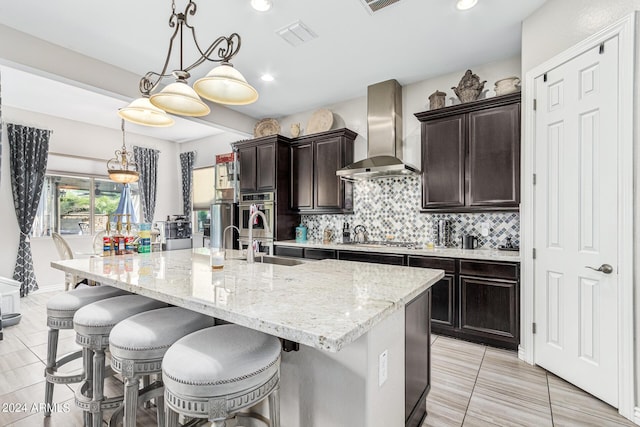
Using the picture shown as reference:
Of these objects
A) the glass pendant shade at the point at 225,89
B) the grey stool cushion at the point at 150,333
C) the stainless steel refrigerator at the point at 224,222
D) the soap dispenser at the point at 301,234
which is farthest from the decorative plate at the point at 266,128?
the grey stool cushion at the point at 150,333

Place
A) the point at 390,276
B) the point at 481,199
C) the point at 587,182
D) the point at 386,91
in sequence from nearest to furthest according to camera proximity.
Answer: the point at 390,276
the point at 587,182
the point at 481,199
the point at 386,91

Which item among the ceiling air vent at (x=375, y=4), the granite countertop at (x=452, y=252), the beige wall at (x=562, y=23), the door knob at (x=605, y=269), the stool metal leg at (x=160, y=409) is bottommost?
the stool metal leg at (x=160, y=409)

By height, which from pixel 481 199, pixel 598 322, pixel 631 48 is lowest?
pixel 598 322

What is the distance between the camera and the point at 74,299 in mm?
2004

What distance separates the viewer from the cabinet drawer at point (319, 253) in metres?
4.01

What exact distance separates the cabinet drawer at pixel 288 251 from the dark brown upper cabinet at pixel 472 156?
183 centimetres

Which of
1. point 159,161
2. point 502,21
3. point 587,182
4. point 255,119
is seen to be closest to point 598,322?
point 587,182

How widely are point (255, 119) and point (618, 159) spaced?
4.77 meters

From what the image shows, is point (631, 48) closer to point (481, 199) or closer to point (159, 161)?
point (481, 199)

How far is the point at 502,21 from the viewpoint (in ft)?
9.04

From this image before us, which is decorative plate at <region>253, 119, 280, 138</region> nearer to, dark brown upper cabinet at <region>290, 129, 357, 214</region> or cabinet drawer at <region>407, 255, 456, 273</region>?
dark brown upper cabinet at <region>290, 129, 357, 214</region>

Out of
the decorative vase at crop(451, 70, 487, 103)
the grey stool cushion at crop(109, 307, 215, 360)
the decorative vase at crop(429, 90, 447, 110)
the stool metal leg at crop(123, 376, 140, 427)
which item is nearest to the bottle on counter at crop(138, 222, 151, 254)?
the grey stool cushion at crop(109, 307, 215, 360)

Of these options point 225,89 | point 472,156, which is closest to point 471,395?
point 472,156

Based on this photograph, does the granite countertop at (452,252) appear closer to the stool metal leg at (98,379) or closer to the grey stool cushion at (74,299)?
the grey stool cushion at (74,299)
